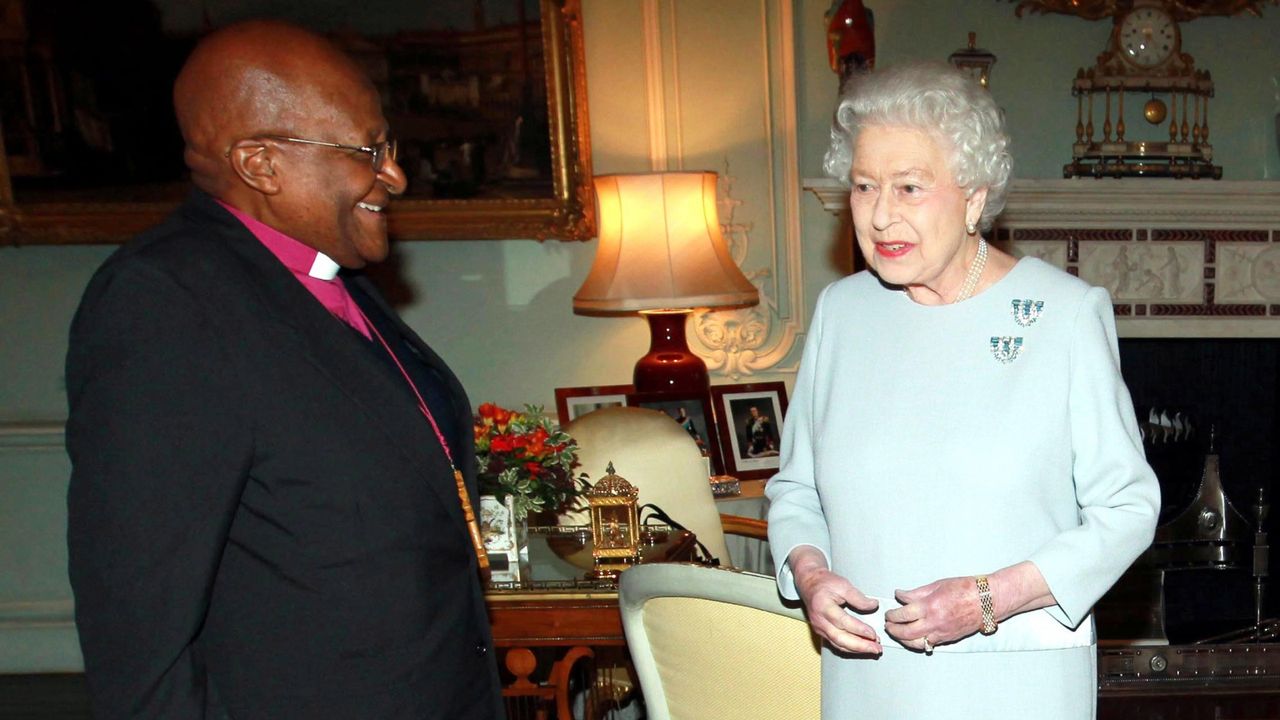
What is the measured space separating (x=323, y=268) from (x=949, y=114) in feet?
2.95

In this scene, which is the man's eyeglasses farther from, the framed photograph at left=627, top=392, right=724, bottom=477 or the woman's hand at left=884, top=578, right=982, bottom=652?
the framed photograph at left=627, top=392, right=724, bottom=477

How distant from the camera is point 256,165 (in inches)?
56.1

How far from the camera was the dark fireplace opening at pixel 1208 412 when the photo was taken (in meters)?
4.68

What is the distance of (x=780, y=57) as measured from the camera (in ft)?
14.9

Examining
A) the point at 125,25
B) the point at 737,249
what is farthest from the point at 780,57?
the point at 125,25

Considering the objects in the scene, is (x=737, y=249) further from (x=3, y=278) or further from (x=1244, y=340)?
(x=3, y=278)

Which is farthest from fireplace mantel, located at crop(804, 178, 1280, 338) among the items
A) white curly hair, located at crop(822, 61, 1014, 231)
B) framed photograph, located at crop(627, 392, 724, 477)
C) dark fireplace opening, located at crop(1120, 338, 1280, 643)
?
white curly hair, located at crop(822, 61, 1014, 231)

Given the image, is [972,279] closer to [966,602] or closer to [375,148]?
[966,602]

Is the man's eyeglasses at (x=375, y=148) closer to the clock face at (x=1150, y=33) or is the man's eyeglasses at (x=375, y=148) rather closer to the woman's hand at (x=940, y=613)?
the woman's hand at (x=940, y=613)

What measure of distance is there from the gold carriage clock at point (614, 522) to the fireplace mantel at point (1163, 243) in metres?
2.24

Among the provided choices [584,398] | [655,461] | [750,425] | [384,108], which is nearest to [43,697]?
[584,398]

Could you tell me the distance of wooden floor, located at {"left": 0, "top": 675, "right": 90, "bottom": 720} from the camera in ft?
13.4

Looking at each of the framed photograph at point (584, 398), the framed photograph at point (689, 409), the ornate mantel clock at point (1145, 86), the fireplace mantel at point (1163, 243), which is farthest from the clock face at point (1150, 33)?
the framed photograph at point (584, 398)

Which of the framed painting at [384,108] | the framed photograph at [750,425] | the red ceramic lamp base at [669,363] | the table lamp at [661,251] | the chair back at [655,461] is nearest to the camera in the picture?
the chair back at [655,461]
